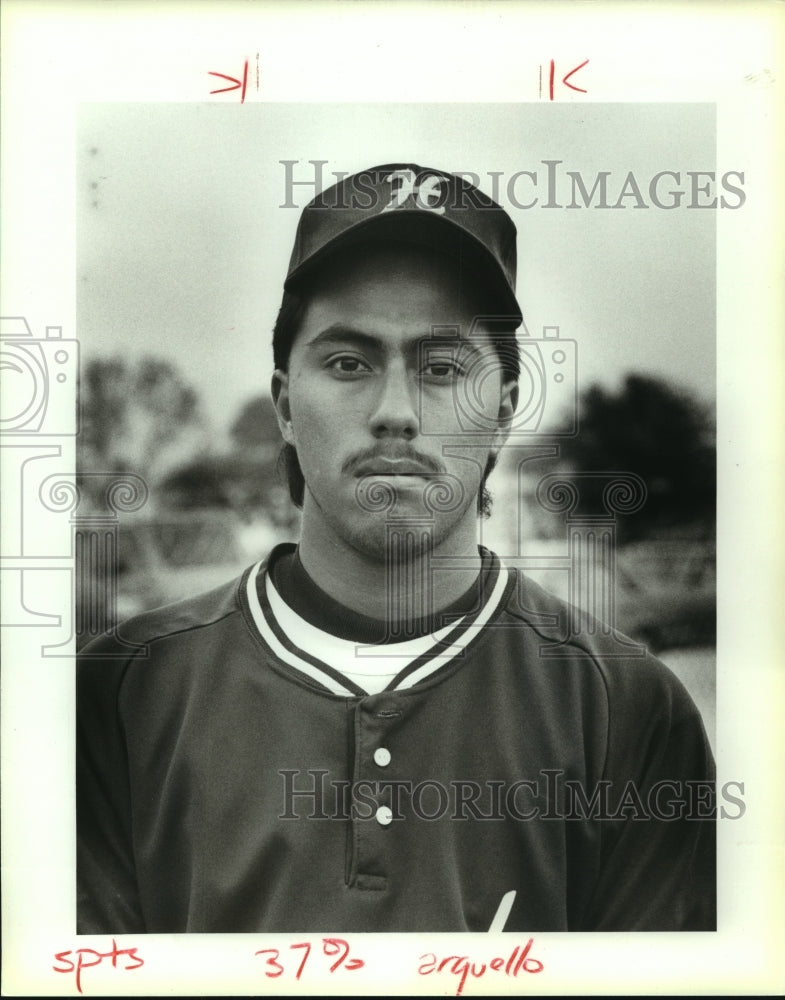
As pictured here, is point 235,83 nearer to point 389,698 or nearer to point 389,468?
point 389,468

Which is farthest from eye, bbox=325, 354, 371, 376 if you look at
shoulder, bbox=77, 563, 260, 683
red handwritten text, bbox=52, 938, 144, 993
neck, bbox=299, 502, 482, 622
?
red handwritten text, bbox=52, 938, 144, 993

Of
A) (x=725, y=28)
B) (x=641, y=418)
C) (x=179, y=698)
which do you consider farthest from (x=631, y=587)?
(x=725, y=28)

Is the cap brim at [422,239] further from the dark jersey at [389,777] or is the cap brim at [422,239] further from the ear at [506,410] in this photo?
the dark jersey at [389,777]

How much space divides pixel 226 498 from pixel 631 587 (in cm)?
79

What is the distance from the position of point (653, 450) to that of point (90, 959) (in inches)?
57.0

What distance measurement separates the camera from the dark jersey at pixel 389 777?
6.42 ft

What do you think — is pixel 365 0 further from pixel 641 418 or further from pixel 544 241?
pixel 641 418

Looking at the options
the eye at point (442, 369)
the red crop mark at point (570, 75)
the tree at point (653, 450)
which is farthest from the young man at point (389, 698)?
the red crop mark at point (570, 75)

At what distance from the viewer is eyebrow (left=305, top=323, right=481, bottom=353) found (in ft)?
6.46

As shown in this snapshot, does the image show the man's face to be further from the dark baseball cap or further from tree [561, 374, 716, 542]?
tree [561, 374, 716, 542]

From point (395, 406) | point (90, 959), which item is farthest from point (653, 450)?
point (90, 959)

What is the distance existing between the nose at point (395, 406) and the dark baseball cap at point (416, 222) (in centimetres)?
23

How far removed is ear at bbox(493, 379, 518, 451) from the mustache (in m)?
0.14

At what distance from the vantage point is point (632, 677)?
2016mm
